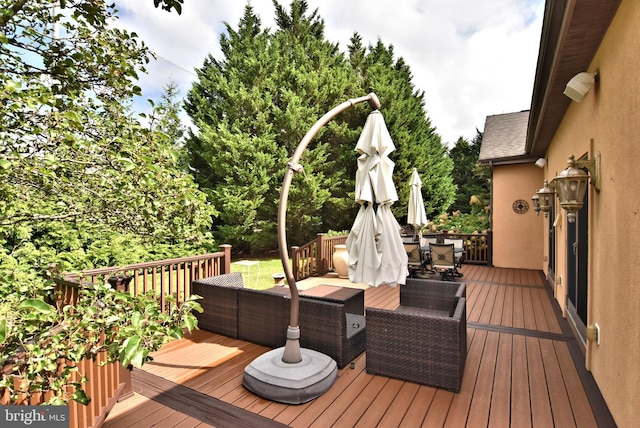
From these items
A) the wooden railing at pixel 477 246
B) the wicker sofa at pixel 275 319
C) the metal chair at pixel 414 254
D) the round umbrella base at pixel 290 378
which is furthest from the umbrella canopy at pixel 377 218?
the wooden railing at pixel 477 246

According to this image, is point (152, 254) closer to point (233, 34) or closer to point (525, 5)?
point (525, 5)

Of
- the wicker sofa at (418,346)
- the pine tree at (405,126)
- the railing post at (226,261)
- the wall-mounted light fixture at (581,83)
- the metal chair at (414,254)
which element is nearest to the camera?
the wicker sofa at (418,346)

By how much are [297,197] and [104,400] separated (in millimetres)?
11824

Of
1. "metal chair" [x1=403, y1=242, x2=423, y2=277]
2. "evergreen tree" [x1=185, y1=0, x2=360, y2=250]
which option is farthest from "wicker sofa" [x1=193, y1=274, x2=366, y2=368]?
"evergreen tree" [x1=185, y1=0, x2=360, y2=250]

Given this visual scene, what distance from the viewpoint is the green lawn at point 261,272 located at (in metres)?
8.81

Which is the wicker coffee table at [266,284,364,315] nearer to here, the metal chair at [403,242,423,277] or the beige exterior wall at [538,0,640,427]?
the beige exterior wall at [538,0,640,427]

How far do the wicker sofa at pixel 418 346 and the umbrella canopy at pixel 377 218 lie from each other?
0.46 meters

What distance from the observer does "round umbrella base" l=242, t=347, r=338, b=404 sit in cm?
293

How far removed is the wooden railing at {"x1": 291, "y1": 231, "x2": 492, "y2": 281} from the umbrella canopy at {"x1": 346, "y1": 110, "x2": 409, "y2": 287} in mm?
4251

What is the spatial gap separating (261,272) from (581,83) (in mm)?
9456

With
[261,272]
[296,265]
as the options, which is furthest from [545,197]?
[261,272]

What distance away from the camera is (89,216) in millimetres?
1634

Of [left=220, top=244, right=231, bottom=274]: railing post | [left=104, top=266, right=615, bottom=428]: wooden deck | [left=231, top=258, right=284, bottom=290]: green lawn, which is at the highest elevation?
[left=220, top=244, right=231, bottom=274]: railing post

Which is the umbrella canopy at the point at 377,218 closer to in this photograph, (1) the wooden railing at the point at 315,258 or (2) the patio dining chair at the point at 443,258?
(2) the patio dining chair at the point at 443,258
